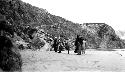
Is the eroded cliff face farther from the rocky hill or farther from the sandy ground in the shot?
the sandy ground

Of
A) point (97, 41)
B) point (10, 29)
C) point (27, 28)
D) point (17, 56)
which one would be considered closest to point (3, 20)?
point (10, 29)

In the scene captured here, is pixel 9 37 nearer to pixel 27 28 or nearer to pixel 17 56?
pixel 17 56

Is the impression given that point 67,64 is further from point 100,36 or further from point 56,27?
point 100,36

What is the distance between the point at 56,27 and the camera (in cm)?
4625

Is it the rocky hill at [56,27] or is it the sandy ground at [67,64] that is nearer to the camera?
the sandy ground at [67,64]

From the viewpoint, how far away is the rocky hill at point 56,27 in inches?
1480

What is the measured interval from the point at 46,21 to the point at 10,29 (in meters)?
39.5

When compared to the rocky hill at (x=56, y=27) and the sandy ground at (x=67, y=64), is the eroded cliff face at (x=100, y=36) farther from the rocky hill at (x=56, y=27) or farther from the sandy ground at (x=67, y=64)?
the sandy ground at (x=67, y=64)

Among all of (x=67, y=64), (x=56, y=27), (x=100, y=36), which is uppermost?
(x=56, y=27)

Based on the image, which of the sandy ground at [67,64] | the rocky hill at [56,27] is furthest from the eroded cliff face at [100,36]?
the sandy ground at [67,64]

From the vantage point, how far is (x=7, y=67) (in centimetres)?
945

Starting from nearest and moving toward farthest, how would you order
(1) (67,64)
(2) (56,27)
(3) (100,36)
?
1. (1) (67,64)
2. (2) (56,27)
3. (3) (100,36)

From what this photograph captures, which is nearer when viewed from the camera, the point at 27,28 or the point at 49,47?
the point at 49,47

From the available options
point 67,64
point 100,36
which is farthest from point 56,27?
point 67,64
